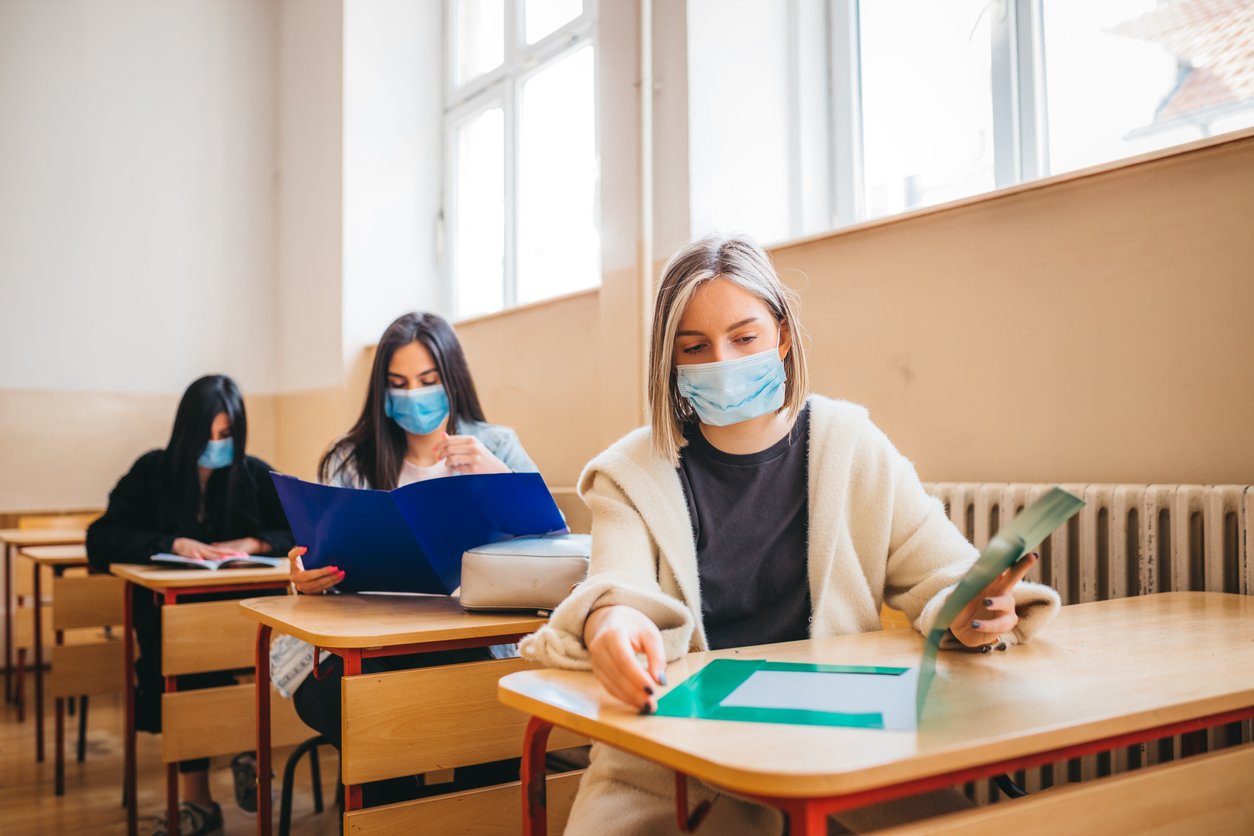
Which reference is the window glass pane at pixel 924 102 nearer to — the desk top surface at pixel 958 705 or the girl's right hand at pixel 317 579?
the desk top surface at pixel 958 705

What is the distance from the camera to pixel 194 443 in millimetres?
2816

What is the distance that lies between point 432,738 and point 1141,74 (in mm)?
1859

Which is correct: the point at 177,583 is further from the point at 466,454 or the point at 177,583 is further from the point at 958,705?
the point at 958,705

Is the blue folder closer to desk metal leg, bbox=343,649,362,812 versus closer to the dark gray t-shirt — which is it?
desk metal leg, bbox=343,649,362,812

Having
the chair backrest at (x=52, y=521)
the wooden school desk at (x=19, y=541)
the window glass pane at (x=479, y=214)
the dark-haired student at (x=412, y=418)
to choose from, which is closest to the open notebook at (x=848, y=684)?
the dark-haired student at (x=412, y=418)

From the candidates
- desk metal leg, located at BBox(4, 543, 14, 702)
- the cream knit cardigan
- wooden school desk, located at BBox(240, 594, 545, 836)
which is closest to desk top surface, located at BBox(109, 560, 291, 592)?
wooden school desk, located at BBox(240, 594, 545, 836)

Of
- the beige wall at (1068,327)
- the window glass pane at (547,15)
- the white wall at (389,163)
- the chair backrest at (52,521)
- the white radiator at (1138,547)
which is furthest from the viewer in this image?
the chair backrest at (52,521)

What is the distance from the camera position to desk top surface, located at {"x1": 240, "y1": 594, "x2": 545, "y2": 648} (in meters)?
1.45

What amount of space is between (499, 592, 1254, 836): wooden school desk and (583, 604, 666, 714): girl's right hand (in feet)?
0.06

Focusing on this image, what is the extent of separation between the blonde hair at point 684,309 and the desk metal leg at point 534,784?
41 centimetres

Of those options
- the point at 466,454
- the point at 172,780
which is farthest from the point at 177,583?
the point at 466,454

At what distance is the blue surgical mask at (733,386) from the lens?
1279mm

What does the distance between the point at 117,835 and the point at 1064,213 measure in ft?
8.75

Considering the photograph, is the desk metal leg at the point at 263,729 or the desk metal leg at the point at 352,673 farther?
the desk metal leg at the point at 263,729
